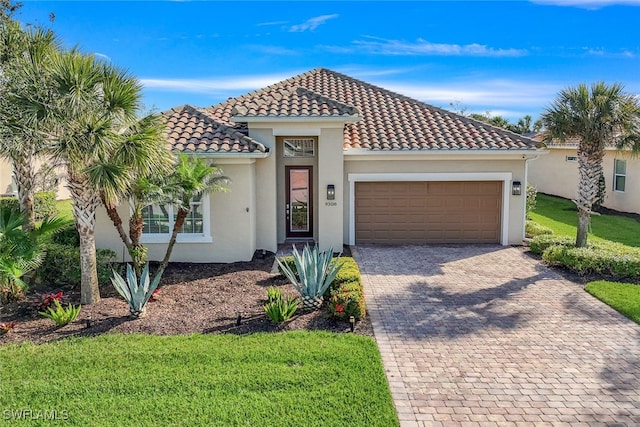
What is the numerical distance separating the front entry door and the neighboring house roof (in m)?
2.00

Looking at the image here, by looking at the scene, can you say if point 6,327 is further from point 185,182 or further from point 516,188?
point 516,188

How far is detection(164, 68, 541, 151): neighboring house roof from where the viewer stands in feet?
46.8

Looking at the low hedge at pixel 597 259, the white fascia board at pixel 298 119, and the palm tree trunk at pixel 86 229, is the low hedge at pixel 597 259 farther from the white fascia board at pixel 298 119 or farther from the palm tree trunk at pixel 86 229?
the palm tree trunk at pixel 86 229

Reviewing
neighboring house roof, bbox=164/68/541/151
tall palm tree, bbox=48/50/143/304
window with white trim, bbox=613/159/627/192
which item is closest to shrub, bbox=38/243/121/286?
tall palm tree, bbox=48/50/143/304

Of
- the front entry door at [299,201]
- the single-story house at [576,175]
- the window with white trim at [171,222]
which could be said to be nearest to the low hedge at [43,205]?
the window with white trim at [171,222]

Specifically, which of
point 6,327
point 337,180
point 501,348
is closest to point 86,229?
point 6,327

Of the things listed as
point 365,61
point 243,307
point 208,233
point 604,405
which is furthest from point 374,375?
point 365,61

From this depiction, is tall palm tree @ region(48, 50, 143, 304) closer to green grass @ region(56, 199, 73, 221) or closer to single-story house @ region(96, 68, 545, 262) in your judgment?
single-story house @ region(96, 68, 545, 262)

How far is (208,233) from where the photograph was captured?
44.6 feet

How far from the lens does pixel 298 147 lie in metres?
16.3

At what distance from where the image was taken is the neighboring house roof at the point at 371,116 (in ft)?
46.8

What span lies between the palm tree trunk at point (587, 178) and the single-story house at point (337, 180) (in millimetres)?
1726

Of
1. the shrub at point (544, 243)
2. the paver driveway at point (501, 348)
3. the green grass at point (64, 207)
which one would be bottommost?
the paver driveway at point (501, 348)

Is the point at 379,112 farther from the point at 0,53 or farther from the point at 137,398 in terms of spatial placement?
the point at 137,398
